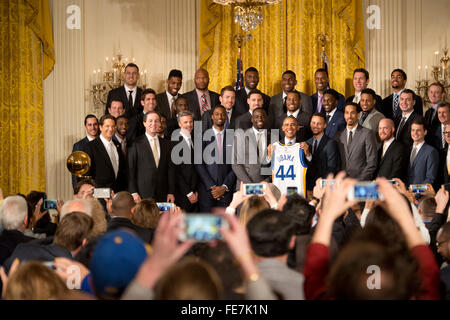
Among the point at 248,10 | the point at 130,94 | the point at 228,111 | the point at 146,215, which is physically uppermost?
the point at 248,10

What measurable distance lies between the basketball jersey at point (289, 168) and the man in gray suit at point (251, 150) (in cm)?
34

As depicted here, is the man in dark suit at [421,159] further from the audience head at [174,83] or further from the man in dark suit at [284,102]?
the audience head at [174,83]

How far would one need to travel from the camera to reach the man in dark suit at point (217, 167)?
716cm

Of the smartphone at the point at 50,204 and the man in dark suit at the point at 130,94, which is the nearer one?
the smartphone at the point at 50,204

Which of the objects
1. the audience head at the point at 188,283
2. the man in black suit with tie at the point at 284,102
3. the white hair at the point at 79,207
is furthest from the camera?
the man in black suit with tie at the point at 284,102

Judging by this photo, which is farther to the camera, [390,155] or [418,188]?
[390,155]

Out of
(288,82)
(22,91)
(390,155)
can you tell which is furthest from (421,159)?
(22,91)

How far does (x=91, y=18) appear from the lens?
9.46m

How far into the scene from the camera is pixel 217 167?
7.20m

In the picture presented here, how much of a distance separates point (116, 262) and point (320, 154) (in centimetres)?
527

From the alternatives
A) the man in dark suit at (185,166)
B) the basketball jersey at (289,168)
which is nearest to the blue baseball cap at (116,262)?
the basketball jersey at (289,168)

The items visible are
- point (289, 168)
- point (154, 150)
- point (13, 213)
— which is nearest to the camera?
point (13, 213)

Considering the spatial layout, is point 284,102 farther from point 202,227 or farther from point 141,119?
point 202,227

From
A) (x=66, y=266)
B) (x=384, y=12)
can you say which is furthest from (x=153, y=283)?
(x=384, y=12)
